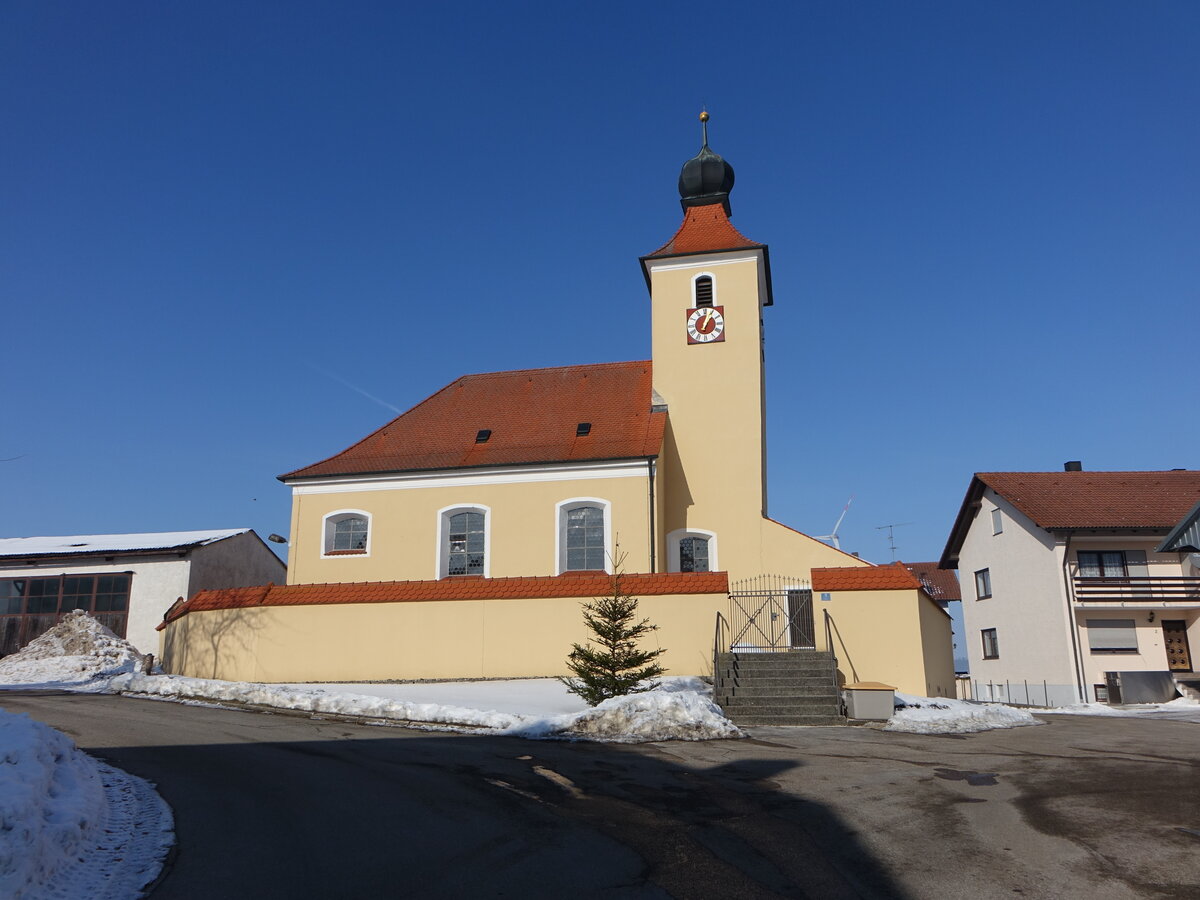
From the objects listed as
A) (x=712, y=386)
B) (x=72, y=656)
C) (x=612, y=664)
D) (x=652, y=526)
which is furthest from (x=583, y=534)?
(x=72, y=656)

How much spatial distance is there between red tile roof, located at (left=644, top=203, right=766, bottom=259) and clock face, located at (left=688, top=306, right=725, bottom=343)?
182cm

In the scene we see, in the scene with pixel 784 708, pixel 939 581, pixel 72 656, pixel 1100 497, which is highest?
pixel 1100 497

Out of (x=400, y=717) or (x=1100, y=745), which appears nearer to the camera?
(x=1100, y=745)

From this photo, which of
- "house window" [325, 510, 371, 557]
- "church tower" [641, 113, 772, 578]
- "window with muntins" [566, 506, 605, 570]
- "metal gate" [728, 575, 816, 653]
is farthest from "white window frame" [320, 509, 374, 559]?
"metal gate" [728, 575, 816, 653]

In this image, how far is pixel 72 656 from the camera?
25359mm

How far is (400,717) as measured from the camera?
1444 centimetres

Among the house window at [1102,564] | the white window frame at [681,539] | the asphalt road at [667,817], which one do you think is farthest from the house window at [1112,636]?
the asphalt road at [667,817]

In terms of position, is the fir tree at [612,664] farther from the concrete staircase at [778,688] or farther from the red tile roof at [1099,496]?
the red tile roof at [1099,496]

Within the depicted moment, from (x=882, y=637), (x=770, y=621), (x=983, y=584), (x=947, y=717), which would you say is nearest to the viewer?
(x=947, y=717)

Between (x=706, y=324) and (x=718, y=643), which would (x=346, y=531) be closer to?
(x=706, y=324)

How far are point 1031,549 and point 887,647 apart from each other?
13726 mm

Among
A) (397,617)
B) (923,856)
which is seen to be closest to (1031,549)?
(397,617)

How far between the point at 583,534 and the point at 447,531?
3818 millimetres

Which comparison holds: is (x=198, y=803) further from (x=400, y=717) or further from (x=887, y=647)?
(x=887, y=647)
